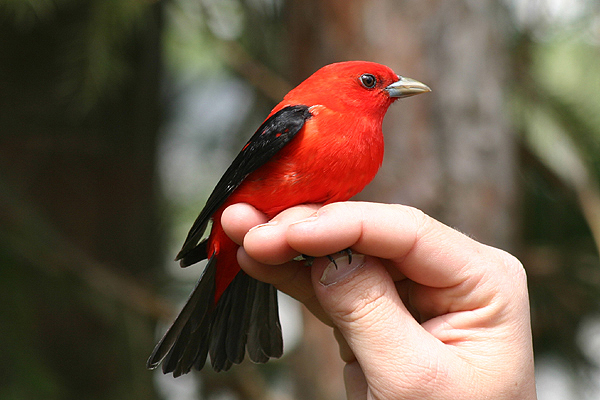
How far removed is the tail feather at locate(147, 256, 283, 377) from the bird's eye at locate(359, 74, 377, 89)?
1095 millimetres

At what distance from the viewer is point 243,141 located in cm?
612

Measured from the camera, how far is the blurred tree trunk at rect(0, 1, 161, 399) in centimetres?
377

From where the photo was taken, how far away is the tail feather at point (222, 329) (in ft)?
7.81

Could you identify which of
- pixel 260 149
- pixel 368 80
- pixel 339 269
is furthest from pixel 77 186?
pixel 339 269

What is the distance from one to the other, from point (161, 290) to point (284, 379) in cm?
234

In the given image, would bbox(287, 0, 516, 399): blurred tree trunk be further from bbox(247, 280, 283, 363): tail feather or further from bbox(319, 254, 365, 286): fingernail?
bbox(319, 254, 365, 286): fingernail


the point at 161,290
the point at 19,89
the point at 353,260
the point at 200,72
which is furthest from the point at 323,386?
the point at 200,72

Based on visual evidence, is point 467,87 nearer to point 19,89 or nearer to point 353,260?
point 353,260

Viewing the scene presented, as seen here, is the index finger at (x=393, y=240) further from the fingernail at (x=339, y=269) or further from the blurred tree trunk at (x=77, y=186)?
the blurred tree trunk at (x=77, y=186)

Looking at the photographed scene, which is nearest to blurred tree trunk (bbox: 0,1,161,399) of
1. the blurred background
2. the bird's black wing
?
the blurred background

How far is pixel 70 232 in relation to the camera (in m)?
4.71

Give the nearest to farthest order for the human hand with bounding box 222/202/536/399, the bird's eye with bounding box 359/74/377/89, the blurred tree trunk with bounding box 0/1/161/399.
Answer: the human hand with bounding box 222/202/536/399 < the bird's eye with bounding box 359/74/377/89 < the blurred tree trunk with bounding box 0/1/161/399

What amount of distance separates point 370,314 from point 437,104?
93.0 inches

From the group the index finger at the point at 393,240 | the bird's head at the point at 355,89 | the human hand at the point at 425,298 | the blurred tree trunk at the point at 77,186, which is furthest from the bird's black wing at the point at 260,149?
the blurred tree trunk at the point at 77,186
